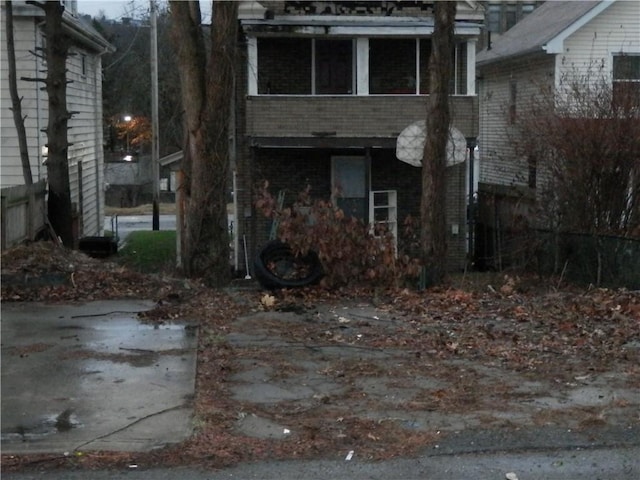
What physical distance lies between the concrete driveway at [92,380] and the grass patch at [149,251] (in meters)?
10.7

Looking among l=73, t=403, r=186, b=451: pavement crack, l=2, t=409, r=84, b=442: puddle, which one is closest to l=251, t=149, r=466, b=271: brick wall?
l=73, t=403, r=186, b=451: pavement crack

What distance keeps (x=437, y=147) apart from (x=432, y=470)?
344 inches

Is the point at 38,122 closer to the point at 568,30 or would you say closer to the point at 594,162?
the point at 594,162

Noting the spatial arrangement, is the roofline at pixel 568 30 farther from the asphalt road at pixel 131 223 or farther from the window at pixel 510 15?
the window at pixel 510 15

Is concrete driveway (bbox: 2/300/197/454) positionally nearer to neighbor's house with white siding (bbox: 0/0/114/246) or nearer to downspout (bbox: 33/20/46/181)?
downspout (bbox: 33/20/46/181)

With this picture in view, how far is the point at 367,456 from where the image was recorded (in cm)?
584

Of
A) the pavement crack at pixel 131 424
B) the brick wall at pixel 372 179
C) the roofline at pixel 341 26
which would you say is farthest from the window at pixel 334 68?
the pavement crack at pixel 131 424

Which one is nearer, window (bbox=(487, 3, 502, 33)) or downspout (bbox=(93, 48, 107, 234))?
downspout (bbox=(93, 48, 107, 234))

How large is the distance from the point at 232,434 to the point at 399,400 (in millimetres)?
1445

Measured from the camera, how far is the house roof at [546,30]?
24.5m

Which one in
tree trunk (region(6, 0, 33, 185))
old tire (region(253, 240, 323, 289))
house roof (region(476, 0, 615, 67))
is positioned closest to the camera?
old tire (region(253, 240, 323, 289))

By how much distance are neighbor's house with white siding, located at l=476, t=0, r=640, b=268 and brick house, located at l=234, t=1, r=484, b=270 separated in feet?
6.04

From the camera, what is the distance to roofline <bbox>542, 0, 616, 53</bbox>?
24438 mm

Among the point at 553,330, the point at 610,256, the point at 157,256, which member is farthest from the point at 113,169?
the point at 553,330
